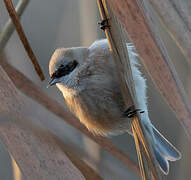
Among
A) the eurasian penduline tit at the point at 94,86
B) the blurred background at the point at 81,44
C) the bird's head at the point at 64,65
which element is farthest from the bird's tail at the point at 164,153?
the bird's head at the point at 64,65

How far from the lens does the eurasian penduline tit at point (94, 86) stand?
183 cm

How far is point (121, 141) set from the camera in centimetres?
308

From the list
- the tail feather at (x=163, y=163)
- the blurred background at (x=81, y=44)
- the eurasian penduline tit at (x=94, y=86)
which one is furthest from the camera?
the tail feather at (x=163, y=163)

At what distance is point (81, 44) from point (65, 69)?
29.3 inches

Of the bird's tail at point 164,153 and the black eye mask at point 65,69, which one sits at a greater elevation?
the black eye mask at point 65,69

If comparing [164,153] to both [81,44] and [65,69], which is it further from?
[81,44]

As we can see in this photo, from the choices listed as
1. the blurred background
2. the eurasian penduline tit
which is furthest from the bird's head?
the blurred background

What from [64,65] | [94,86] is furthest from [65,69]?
[94,86]

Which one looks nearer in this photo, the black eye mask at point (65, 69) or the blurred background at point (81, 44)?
the blurred background at point (81, 44)

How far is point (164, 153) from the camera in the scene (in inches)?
80.4

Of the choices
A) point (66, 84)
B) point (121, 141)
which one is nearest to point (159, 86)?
point (66, 84)

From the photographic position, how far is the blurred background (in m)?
1.67

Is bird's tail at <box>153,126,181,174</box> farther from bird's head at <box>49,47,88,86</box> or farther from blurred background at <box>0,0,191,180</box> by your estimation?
bird's head at <box>49,47,88,86</box>

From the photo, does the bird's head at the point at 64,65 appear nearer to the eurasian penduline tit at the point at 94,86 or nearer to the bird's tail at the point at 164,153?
the eurasian penduline tit at the point at 94,86
